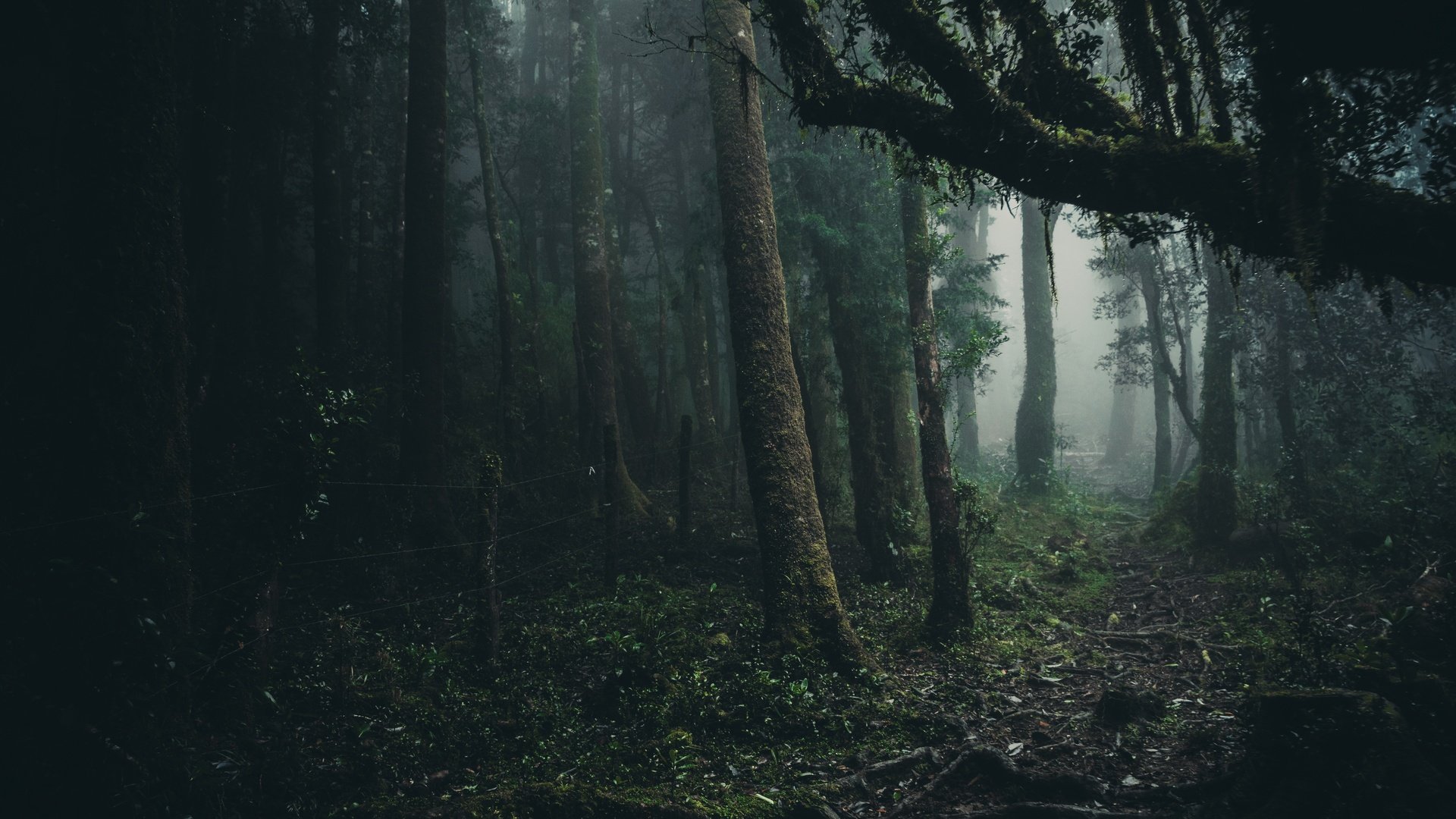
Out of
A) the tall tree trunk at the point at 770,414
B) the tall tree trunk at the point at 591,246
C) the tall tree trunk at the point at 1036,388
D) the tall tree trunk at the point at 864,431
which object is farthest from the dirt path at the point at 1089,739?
the tall tree trunk at the point at 1036,388

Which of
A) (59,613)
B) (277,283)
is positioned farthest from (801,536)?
(277,283)

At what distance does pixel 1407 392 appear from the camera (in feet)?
38.2

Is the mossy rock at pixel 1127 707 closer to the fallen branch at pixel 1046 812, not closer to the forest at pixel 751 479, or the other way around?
the forest at pixel 751 479

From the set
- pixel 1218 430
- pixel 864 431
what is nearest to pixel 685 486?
pixel 864 431

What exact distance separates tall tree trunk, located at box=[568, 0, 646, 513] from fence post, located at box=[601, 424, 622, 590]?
2.01 meters

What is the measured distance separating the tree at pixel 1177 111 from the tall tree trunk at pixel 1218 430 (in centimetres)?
977

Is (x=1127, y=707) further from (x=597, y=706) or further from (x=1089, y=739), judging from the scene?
(x=597, y=706)

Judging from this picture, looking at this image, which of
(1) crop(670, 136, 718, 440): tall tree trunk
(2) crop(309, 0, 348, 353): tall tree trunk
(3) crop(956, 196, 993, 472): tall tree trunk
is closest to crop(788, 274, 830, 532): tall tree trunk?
(1) crop(670, 136, 718, 440): tall tree trunk

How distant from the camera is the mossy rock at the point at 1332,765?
3.84 meters

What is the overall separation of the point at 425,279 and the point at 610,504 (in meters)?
4.91

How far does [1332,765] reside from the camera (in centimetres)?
413

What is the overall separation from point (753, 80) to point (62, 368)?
7.63 m

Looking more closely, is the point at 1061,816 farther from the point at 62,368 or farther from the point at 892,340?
the point at 892,340

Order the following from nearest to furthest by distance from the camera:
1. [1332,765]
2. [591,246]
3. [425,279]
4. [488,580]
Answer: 1. [1332,765]
2. [488,580]
3. [425,279]
4. [591,246]
